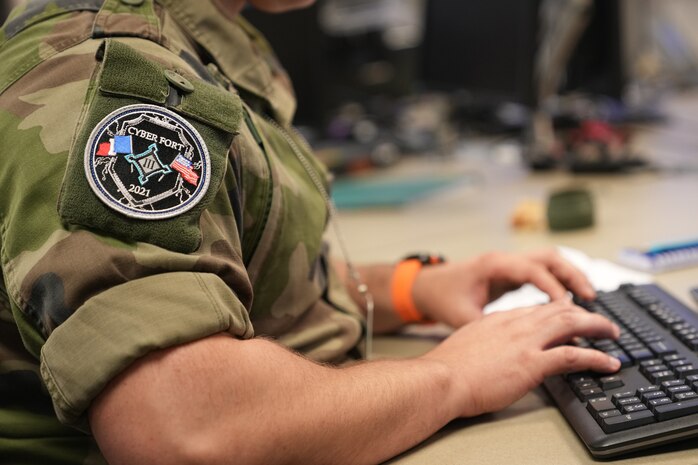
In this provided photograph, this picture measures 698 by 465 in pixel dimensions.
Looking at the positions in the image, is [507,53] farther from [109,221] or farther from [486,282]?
[109,221]

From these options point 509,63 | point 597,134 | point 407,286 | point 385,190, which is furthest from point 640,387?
point 509,63

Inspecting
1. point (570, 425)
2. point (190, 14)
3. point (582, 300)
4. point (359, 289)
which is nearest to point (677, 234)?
point (582, 300)

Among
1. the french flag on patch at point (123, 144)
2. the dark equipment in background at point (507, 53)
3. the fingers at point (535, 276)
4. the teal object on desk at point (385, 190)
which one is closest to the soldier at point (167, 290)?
the french flag on patch at point (123, 144)

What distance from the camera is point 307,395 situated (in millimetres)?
552

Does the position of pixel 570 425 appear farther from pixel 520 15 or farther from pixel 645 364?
pixel 520 15

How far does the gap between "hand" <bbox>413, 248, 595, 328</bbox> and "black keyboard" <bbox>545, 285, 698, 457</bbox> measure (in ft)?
0.24

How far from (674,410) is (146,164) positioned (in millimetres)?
450

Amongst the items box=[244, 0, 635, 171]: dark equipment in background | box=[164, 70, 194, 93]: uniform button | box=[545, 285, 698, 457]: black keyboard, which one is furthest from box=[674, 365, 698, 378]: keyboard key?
box=[244, 0, 635, 171]: dark equipment in background

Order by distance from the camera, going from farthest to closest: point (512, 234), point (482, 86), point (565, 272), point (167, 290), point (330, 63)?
point (330, 63) → point (482, 86) → point (512, 234) → point (565, 272) → point (167, 290)

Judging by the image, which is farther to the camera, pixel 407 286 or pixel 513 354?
pixel 407 286

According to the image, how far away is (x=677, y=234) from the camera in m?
1.24

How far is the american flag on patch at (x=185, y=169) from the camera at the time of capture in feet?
1.77

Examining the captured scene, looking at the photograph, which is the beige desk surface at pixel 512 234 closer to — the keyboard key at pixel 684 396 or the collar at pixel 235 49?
the keyboard key at pixel 684 396

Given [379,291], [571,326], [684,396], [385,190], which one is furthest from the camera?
[385,190]
